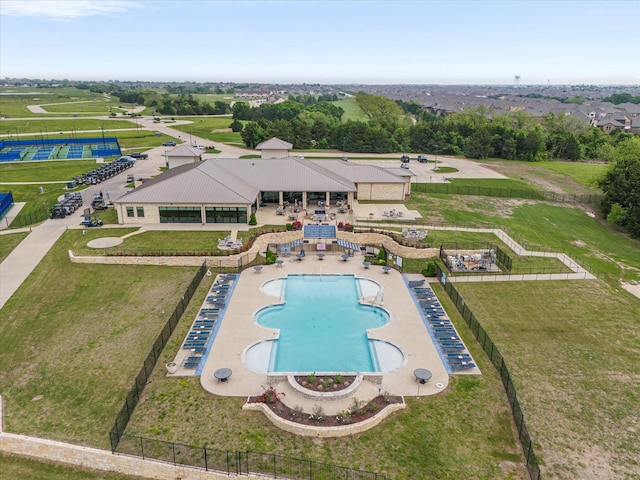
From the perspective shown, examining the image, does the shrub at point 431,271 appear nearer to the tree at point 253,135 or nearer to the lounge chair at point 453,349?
the lounge chair at point 453,349

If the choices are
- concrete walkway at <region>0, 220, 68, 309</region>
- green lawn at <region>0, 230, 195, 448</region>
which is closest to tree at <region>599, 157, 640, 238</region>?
green lawn at <region>0, 230, 195, 448</region>

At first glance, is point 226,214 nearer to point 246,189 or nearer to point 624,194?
point 246,189

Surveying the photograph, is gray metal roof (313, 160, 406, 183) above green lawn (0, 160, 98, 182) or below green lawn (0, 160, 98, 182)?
above

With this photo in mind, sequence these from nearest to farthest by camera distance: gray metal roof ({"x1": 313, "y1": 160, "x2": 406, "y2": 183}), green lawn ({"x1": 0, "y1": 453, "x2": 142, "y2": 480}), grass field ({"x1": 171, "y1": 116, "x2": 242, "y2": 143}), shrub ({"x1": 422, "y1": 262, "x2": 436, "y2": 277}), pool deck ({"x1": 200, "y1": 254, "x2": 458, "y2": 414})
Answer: green lawn ({"x1": 0, "y1": 453, "x2": 142, "y2": 480}) → pool deck ({"x1": 200, "y1": 254, "x2": 458, "y2": 414}) → shrub ({"x1": 422, "y1": 262, "x2": 436, "y2": 277}) → gray metal roof ({"x1": 313, "y1": 160, "x2": 406, "y2": 183}) → grass field ({"x1": 171, "y1": 116, "x2": 242, "y2": 143})

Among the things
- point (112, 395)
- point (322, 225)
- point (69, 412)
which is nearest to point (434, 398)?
point (112, 395)

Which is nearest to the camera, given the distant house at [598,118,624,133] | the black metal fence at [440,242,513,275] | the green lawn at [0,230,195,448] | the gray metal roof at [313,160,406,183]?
the green lawn at [0,230,195,448]

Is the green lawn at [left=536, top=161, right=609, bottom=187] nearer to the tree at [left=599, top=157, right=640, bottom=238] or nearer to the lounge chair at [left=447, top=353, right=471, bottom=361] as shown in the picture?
the tree at [left=599, top=157, right=640, bottom=238]

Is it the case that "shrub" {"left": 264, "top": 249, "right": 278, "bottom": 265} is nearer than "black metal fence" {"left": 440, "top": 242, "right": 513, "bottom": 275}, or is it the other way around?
"black metal fence" {"left": 440, "top": 242, "right": 513, "bottom": 275}
